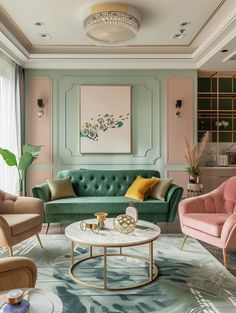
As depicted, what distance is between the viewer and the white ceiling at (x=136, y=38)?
10.9 ft

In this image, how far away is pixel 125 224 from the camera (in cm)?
244

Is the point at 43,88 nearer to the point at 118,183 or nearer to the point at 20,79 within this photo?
the point at 20,79

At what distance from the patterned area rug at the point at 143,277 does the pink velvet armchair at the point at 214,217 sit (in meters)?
0.23

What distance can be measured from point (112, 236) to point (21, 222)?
956mm

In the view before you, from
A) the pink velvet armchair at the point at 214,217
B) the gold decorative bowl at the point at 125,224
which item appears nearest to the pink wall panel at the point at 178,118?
the pink velvet armchair at the point at 214,217

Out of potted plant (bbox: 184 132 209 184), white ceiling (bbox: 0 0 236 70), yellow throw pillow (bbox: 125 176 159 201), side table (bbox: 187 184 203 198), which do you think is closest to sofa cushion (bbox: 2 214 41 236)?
yellow throw pillow (bbox: 125 176 159 201)

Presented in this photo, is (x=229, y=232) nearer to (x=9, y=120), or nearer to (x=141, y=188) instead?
(x=141, y=188)

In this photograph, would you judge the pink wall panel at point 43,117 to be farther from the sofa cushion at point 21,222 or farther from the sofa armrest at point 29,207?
the sofa cushion at point 21,222

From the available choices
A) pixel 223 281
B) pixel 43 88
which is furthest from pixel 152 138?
pixel 223 281

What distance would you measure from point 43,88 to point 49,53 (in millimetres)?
593

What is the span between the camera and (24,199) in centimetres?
318

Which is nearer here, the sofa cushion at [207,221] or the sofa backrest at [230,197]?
the sofa cushion at [207,221]

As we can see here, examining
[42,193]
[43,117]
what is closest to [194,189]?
[42,193]

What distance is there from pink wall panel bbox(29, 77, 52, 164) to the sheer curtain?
30 cm
